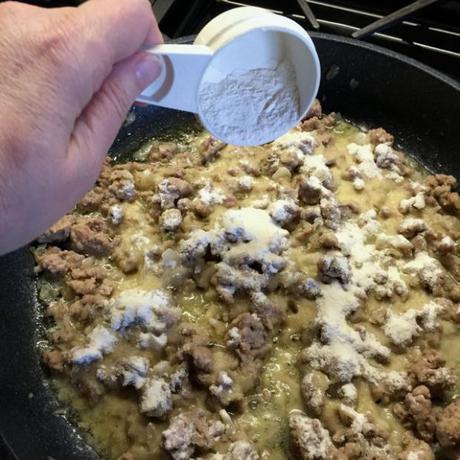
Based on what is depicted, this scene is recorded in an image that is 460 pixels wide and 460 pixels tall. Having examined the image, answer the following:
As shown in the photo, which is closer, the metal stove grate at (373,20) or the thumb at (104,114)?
the thumb at (104,114)

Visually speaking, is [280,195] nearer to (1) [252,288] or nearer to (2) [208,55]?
(1) [252,288]

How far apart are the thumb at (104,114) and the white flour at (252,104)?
0.19 m

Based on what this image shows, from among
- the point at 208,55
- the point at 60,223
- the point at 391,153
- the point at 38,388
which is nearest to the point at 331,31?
the point at 391,153

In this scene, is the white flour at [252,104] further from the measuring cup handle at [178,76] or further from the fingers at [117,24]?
the fingers at [117,24]

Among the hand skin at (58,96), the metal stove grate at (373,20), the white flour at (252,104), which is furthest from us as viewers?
the metal stove grate at (373,20)

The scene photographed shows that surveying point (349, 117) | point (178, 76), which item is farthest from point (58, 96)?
point (349, 117)

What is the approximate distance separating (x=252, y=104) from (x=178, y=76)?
0.18 meters

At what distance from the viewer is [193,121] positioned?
159 centimetres

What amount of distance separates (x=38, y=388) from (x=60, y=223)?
1.14ft

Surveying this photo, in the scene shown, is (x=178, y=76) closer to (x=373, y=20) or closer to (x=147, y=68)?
(x=147, y=68)

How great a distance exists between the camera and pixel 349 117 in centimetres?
161

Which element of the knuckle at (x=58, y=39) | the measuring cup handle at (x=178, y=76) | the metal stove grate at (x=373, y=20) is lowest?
the metal stove grate at (x=373, y=20)

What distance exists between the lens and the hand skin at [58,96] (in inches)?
32.0

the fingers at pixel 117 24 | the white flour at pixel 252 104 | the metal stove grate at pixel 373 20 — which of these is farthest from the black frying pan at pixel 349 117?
the fingers at pixel 117 24
